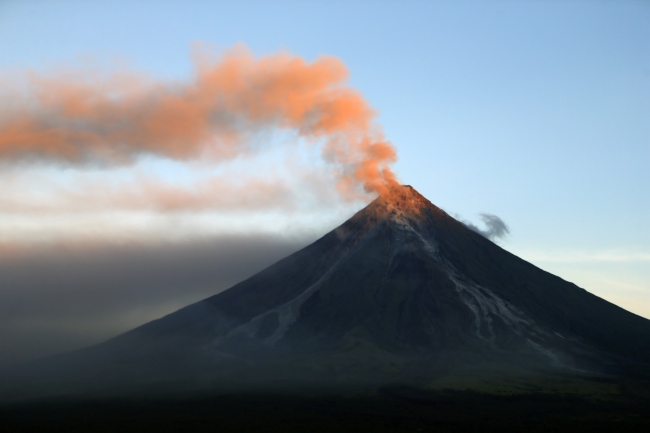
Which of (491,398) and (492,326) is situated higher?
(492,326)

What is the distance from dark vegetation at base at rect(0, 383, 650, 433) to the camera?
86312 mm

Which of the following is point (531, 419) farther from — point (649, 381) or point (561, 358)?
point (561, 358)

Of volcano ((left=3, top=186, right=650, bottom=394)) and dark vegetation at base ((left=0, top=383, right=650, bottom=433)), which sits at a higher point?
volcano ((left=3, top=186, right=650, bottom=394))

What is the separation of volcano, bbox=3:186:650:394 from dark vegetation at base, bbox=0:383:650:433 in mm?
15387

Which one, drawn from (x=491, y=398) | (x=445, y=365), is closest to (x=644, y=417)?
(x=491, y=398)

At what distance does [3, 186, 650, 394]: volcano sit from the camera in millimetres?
136125

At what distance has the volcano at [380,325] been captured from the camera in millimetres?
136125

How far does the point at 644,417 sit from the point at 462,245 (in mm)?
97117

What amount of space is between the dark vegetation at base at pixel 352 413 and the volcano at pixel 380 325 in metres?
15.4

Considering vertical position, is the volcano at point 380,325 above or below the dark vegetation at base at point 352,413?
above

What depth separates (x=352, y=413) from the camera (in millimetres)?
95500

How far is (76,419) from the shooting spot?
93500 mm

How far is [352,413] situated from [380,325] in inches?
2607

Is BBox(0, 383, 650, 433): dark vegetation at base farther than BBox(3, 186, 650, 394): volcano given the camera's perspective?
No
